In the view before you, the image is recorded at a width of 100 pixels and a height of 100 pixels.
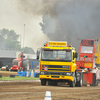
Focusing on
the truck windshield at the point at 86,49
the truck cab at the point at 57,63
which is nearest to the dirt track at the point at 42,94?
the truck cab at the point at 57,63

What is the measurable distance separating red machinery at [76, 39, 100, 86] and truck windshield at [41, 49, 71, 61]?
130 inches

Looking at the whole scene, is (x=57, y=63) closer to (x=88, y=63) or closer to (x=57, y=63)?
(x=57, y=63)

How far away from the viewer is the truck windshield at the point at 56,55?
21.0 metres

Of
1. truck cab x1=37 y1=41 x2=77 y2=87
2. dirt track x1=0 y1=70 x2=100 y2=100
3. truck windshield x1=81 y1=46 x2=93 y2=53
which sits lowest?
dirt track x1=0 y1=70 x2=100 y2=100

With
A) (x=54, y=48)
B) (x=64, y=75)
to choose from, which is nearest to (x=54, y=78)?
(x=64, y=75)

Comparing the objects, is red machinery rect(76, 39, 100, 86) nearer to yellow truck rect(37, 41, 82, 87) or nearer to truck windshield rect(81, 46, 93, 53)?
truck windshield rect(81, 46, 93, 53)

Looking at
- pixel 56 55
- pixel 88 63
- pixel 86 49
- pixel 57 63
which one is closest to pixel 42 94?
pixel 57 63

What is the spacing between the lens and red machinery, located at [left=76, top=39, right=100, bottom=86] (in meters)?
24.9

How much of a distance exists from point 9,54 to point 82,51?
81.9 meters

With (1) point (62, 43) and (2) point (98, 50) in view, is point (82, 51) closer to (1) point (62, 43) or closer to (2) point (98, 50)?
(2) point (98, 50)

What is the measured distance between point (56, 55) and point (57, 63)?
1.83 ft

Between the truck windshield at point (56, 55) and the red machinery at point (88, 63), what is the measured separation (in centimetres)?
331

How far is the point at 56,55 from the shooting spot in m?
21.0

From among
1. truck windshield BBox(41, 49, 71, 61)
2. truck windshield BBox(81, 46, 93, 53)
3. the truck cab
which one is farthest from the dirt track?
truck windshield BBox(81, 46, 93, 53)
